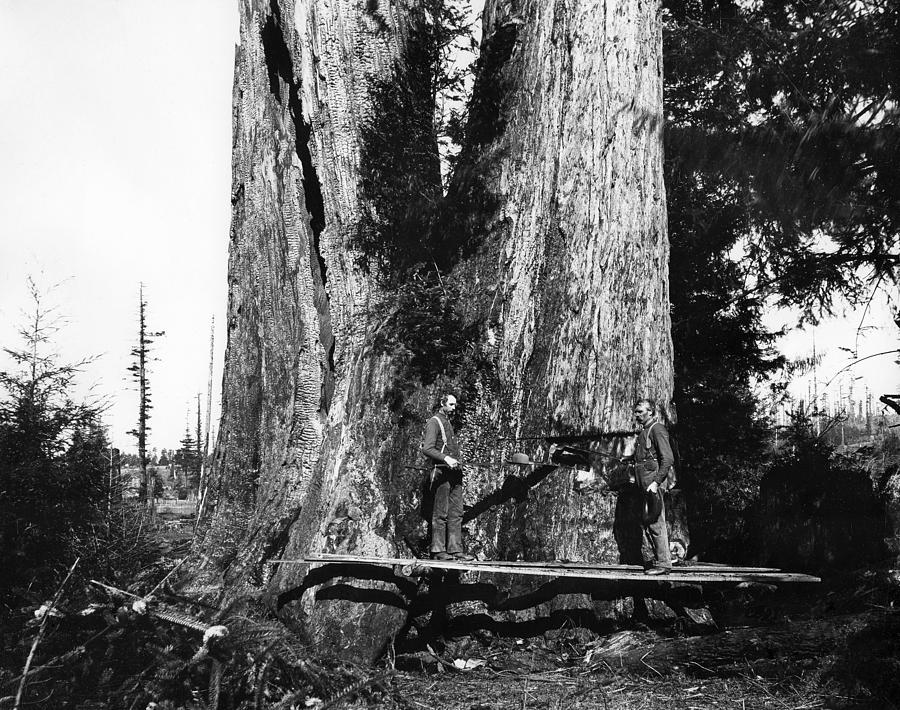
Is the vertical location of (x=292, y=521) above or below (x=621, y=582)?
above

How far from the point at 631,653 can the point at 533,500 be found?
162 cm

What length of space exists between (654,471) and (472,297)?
8.03ft

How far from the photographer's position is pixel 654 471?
24.9ft

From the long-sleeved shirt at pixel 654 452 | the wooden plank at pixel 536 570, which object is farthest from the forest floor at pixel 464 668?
the long-sleeved shirt at pixel 654 452

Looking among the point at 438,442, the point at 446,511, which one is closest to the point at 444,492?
the point at 446,511

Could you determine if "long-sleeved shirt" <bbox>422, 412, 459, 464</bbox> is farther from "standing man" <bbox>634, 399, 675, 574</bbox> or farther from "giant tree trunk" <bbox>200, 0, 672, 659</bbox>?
"standing man" <bbox>634, 399, 675, 574</bbox>

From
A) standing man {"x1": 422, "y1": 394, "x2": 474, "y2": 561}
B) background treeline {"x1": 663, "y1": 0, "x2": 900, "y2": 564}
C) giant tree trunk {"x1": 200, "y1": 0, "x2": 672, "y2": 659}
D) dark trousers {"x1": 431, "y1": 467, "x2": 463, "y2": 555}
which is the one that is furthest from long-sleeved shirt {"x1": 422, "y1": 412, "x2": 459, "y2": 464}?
background treeline {"x1": 663, "y1": 0, "x2": 900, "y2": 564}

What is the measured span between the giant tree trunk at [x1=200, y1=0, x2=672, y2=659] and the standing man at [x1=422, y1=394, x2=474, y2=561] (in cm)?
30

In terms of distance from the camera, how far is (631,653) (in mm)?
6906

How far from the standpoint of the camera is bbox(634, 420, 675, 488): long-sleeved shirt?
24.9 ft

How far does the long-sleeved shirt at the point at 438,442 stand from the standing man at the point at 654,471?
171 centimetres

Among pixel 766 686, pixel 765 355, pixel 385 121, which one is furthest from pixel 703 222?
pixel 766 686

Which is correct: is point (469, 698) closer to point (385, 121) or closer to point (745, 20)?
point (385, 121)

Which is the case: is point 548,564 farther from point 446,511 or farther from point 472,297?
point 472,297
